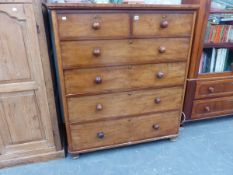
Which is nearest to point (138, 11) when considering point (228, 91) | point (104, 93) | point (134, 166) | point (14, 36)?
point (104, 93)

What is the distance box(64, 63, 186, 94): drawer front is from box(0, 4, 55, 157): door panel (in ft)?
0.77

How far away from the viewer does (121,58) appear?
4.29ft

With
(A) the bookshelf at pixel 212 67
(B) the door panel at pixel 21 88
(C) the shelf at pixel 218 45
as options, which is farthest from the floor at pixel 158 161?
(C) the shelf at pixel 218 45

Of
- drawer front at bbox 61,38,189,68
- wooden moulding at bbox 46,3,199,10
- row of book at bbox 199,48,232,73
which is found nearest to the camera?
wooden moulding at bbox 46,3,199,10

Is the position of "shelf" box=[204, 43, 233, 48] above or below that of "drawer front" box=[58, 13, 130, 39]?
below

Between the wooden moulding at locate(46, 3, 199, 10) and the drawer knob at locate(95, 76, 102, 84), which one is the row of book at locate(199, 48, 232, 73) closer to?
the wooden moulding at locate(46, 3, 199, 10)

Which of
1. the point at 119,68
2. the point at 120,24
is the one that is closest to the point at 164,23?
the point at 120,24

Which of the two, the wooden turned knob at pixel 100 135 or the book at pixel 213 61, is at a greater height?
the book at pixel 213 61

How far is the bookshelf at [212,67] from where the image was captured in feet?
5.43

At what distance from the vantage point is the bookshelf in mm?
1655

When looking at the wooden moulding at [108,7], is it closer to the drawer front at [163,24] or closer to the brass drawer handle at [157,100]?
the drawer front at [163,24]

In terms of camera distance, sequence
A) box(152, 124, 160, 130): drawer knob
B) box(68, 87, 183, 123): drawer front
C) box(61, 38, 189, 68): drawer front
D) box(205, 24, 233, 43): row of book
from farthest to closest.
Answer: box(205, 24, 233, 43): row of book < box(152, 124, 160, 130): drawer knob < box(68, 87, 183, 123): drawer front < box(61, 38, 189, 68): drawer front

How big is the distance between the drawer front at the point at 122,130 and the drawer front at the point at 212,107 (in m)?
0.32

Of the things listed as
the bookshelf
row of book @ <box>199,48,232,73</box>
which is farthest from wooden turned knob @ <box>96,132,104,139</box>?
row of book @ <box>199,48,232,73</box>
